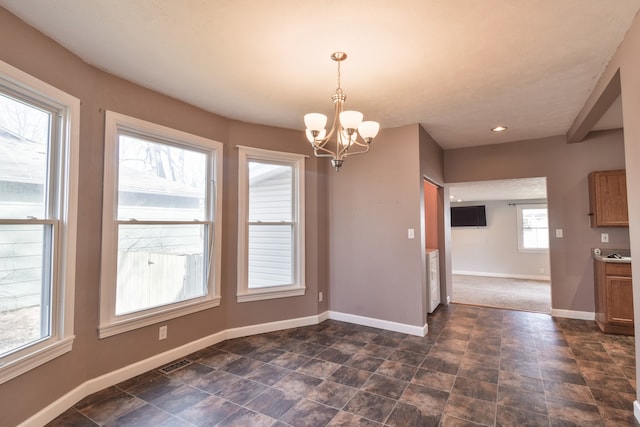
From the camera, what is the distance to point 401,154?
12.0 feet

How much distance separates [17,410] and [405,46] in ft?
10.9

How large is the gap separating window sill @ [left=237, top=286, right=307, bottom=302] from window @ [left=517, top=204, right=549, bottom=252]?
6.89 metres

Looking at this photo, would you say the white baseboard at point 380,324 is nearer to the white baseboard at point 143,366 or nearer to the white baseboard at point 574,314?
the white baseboard at point 143,366

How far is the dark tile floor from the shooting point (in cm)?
202

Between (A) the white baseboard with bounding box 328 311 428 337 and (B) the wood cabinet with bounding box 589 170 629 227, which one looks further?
(B) the wood cabinet with bounding box 589 170 629 227

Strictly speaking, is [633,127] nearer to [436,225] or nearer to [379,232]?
[379,232]

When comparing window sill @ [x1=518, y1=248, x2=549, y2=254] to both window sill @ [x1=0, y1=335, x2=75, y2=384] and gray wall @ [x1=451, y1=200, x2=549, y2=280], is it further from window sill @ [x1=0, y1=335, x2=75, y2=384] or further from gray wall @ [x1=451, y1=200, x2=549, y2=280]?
window sill @ [x1=0, y1=335, x2=75, y2=384]

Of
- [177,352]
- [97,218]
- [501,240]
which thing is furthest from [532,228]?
[97,218]

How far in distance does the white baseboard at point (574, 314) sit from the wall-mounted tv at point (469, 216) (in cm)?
448

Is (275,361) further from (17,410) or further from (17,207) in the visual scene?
(17,207)

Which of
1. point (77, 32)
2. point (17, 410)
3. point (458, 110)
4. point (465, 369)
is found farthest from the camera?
point (458, 110)

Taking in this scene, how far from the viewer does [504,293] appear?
19.4ft

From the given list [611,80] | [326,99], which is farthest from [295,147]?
[611,80]

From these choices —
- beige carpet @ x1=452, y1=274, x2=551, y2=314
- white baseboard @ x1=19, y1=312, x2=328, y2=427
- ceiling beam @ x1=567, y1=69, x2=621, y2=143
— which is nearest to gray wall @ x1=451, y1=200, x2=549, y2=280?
beige carpet @ x1=452, y1=274, x2=551, y2=314
